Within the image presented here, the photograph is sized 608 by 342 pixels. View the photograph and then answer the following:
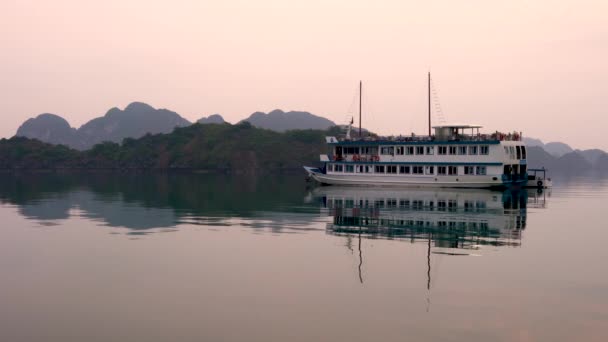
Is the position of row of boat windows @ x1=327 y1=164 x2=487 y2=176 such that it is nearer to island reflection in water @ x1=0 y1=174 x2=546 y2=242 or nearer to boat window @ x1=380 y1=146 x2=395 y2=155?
boat window @ x1=380 y1=146 x2=395 y2=155

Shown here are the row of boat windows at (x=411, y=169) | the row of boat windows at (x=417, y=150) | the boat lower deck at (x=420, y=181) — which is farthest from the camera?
the row of boat windows at (x=411, y=169)

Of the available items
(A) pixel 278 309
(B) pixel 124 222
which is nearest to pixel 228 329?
(A) pixel 278 309

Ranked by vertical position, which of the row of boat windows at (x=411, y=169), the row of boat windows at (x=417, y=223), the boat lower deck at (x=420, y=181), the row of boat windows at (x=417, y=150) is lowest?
the row of boat windows at (x=417, y=223)

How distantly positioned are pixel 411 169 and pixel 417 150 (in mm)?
2646

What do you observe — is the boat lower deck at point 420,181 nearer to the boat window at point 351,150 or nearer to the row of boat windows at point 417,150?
the row of boat windows at point 417,150

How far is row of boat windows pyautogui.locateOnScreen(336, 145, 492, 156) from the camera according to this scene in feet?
245

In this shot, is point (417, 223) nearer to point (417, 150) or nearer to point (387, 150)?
point (417, 150)

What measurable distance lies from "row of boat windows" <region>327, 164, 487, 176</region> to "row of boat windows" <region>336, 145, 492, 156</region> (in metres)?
1.85

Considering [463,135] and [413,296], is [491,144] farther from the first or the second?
[413,296]

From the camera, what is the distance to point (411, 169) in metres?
78.9

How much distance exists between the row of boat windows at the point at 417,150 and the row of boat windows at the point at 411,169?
1.85m

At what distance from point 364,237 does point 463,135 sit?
47.9m

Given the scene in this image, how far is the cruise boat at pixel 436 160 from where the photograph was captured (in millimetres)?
74250

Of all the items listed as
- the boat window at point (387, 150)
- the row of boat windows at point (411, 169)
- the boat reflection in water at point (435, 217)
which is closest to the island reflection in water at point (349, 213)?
the boat reflection in water at point (435, 217)
